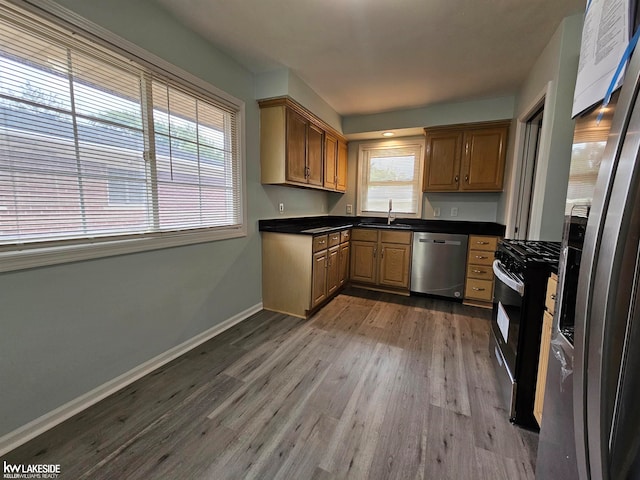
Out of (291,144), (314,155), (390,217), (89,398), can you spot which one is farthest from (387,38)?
(89,398)

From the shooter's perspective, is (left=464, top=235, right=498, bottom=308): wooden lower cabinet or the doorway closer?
the doorway

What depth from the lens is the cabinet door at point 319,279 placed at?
2926 mm

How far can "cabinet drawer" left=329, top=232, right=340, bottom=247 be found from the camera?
3.28 meters

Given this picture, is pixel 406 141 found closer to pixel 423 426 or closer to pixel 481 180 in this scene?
pixel 481 180

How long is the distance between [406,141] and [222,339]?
357 cm

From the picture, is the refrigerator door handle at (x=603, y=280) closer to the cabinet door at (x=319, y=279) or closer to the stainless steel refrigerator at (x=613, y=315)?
the stainless steel refrigerator at (x=613, y=315)

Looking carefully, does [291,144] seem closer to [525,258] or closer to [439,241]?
[439,241]

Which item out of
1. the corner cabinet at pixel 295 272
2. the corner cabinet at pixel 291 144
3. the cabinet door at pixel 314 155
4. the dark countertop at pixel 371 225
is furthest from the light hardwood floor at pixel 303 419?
the cabinet door at pixel 314 155

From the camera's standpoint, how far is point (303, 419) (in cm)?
155

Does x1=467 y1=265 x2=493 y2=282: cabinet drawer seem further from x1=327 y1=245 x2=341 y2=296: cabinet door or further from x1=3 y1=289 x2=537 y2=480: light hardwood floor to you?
x1=327 y1=245 x2=341 y2=296: cabinet door

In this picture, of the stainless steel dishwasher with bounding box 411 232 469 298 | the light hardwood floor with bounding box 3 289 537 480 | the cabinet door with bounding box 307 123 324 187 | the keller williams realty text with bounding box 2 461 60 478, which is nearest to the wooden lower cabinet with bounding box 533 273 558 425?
the light hardwood floor with bounding box 3 289 537 480

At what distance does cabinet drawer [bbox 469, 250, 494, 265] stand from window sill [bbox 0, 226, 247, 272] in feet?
9.68

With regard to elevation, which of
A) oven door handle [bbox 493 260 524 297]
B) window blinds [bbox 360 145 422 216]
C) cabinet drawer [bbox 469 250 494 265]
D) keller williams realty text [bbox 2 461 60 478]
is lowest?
keller williams realty text [bbox 2 461 60 478]

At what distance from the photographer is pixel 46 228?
143 centimetres
